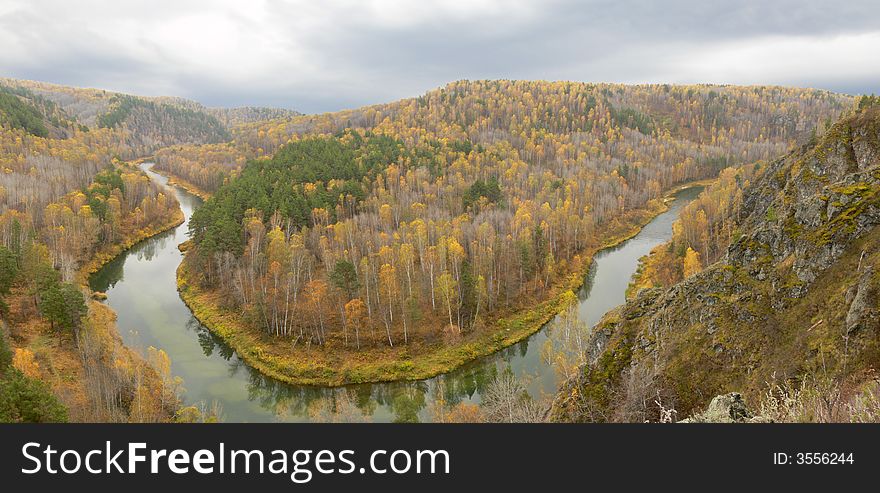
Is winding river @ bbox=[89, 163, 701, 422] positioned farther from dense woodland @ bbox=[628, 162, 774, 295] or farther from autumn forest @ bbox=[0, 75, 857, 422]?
dense woodland @ bbox=[628, 162, 774, 295]

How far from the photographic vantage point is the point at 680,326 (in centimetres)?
2117

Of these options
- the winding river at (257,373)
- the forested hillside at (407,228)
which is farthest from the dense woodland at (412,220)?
the winding river at (257,373)

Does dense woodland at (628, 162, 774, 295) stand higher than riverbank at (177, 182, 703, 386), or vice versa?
dense woodland at (628, 162, 774, 295)

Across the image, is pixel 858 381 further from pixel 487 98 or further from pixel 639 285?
pixel 487 98

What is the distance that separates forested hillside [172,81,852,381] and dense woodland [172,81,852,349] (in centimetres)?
31

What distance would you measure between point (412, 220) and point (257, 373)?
1680 inches

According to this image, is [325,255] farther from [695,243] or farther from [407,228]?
[695,243]

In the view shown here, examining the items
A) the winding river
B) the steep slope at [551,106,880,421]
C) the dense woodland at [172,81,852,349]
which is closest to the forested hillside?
the dense woodland at [172,81,852,349]

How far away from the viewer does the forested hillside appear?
5003cm

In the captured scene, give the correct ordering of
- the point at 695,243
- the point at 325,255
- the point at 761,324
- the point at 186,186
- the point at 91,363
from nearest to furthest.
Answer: the point at 761,324
the point at 91,363
the point at 325,255
the point at 695,243
the point at 186,186

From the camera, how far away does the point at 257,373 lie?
1757 inches

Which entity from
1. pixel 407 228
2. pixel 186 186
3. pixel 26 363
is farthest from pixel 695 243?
pixel 186 186

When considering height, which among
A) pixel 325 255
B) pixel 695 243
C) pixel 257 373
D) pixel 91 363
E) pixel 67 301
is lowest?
pixel 257 373
